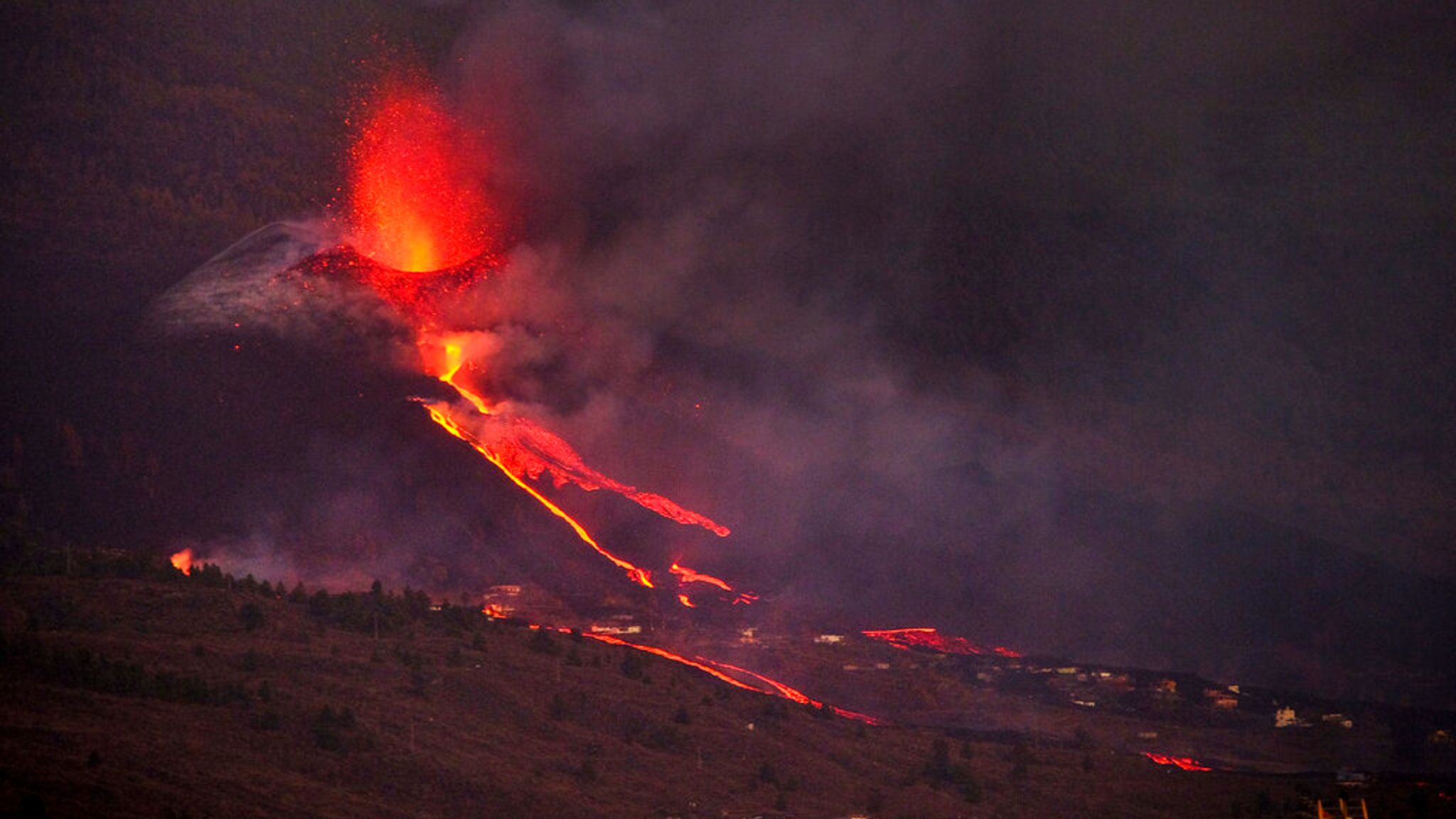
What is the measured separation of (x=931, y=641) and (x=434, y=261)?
22.1 m

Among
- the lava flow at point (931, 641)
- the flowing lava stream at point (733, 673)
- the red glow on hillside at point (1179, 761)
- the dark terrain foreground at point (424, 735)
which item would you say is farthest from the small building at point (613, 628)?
the red glow on hillside at point (1179, 761)

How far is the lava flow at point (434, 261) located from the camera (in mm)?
48125

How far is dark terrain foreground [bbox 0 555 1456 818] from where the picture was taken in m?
27.2

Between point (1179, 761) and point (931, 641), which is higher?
point (931, 641)

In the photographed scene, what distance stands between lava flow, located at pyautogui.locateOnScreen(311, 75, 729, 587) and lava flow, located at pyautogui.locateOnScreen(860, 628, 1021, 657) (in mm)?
6323

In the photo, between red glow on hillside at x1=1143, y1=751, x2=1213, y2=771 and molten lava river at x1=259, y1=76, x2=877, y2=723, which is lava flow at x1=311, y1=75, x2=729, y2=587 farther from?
red glow on hillside at x1=1143, y1=751, x2=1213, y2=771

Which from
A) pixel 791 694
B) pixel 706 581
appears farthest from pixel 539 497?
pixel 791 694

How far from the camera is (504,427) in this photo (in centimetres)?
4872

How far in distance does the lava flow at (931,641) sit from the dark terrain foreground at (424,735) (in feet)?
22.3

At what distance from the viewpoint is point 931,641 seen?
46.9 metres

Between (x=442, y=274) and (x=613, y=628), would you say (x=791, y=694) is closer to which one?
(x=613, y=628)

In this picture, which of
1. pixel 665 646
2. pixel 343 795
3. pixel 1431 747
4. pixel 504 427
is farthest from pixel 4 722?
pixel 1431 747

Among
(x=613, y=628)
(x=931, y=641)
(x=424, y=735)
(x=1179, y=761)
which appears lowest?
(x=424, y=735)

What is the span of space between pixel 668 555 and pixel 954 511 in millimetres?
11531
